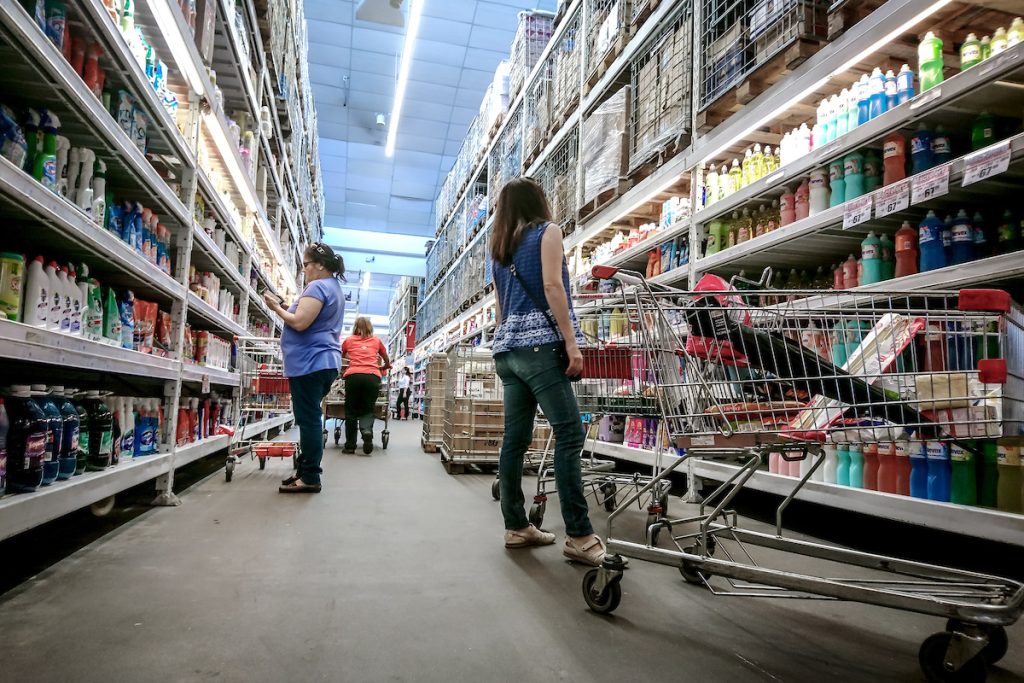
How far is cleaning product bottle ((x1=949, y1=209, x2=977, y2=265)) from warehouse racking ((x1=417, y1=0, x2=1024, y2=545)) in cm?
11

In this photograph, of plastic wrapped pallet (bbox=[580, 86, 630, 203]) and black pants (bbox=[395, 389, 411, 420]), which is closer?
plastic wrapped pallet (bbox=[580, 86, 630, 203])

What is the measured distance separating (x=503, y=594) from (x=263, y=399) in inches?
178

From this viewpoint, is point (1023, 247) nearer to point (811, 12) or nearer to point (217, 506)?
point (811, 12)

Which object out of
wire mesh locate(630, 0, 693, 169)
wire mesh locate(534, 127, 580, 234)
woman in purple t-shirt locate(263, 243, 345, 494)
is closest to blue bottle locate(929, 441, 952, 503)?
wire mesh locate(630, 0, 693, 169)

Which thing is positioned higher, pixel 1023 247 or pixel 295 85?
pixel 295 85

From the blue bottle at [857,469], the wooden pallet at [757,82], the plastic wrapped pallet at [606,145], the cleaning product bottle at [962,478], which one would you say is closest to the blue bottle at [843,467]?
the blue bottle at [857,469]

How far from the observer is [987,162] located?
79.0 inches

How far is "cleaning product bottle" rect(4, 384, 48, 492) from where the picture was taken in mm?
1766

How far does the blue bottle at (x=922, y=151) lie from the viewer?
2.48 metres

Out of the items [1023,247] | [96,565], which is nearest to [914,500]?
[1023,247]

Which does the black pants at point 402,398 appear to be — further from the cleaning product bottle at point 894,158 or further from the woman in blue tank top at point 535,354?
the cleaning product bottle at point 894,158

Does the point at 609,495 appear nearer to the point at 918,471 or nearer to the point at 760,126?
the point at 918,471

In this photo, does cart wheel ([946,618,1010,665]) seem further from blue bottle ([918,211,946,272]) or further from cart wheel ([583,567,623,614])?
blue bottle ([918,211,946,272])

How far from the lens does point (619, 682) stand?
4.13 feet
